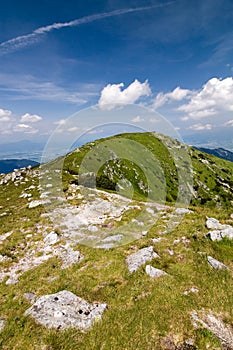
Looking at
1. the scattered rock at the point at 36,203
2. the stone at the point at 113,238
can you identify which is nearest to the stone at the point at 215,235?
the stone at the point at 113,238

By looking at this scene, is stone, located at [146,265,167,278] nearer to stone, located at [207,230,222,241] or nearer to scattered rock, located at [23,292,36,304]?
stone, located at [207,230,222,241]

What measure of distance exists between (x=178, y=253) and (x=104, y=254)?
6.17 meters

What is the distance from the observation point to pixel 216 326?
11.0 meters

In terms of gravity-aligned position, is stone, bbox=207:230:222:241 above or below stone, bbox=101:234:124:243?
above

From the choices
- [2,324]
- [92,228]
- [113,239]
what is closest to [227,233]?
[113,239]

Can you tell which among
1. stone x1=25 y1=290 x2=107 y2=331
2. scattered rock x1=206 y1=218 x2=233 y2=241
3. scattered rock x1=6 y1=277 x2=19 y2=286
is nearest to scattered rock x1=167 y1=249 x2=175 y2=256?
scattered rock x1=206 y1=218 x2=233 y2=241

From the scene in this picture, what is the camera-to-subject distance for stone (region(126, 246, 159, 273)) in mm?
16094

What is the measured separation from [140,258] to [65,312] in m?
6.97

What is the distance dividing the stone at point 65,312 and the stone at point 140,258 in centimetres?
416

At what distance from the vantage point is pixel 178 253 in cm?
1759

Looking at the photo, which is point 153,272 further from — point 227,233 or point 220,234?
point 227,233

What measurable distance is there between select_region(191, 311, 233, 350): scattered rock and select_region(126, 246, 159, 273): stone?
517 centimetres

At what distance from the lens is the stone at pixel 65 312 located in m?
11.0

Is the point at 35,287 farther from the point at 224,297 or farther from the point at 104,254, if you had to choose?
the point at 224,297
